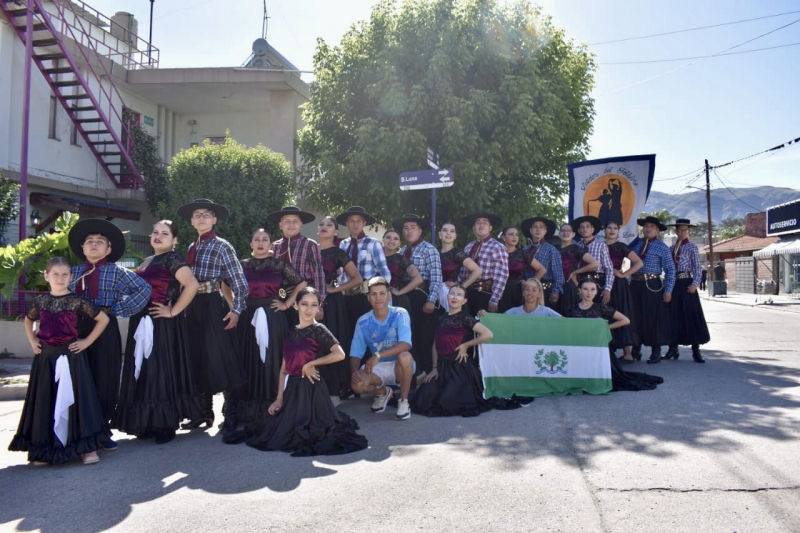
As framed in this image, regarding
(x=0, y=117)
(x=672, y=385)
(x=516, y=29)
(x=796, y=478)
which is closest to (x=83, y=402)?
(x=796, y=478)

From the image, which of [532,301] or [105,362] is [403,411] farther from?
[105,362]

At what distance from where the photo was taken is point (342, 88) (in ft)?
45.6

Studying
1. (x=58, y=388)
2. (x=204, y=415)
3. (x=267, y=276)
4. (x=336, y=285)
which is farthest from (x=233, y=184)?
(x=58, y=388)

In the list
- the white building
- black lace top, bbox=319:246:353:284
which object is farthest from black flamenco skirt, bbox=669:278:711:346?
the white building

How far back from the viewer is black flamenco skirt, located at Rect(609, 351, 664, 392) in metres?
7.30

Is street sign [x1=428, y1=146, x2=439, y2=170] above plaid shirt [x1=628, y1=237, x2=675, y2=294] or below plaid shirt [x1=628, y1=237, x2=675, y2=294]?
above

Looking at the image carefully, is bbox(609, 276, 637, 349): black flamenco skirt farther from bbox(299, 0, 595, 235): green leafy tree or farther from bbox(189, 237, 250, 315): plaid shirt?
bbox(189, 237, 250, 315): plaid shirt

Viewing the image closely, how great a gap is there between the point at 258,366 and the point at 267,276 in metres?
0.82

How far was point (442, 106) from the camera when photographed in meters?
12.5

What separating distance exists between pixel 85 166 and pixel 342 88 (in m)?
8.34

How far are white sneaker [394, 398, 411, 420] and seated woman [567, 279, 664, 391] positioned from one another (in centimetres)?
258

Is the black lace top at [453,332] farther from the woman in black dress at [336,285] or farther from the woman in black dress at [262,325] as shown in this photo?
the woman in black dress at [262,325]

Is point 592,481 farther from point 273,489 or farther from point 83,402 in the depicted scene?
point 83,402

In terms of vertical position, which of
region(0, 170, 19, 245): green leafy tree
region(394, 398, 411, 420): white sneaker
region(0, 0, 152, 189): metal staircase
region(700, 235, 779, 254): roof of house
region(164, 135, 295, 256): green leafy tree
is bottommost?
region(394, 398, 411, 420): white sneaker
